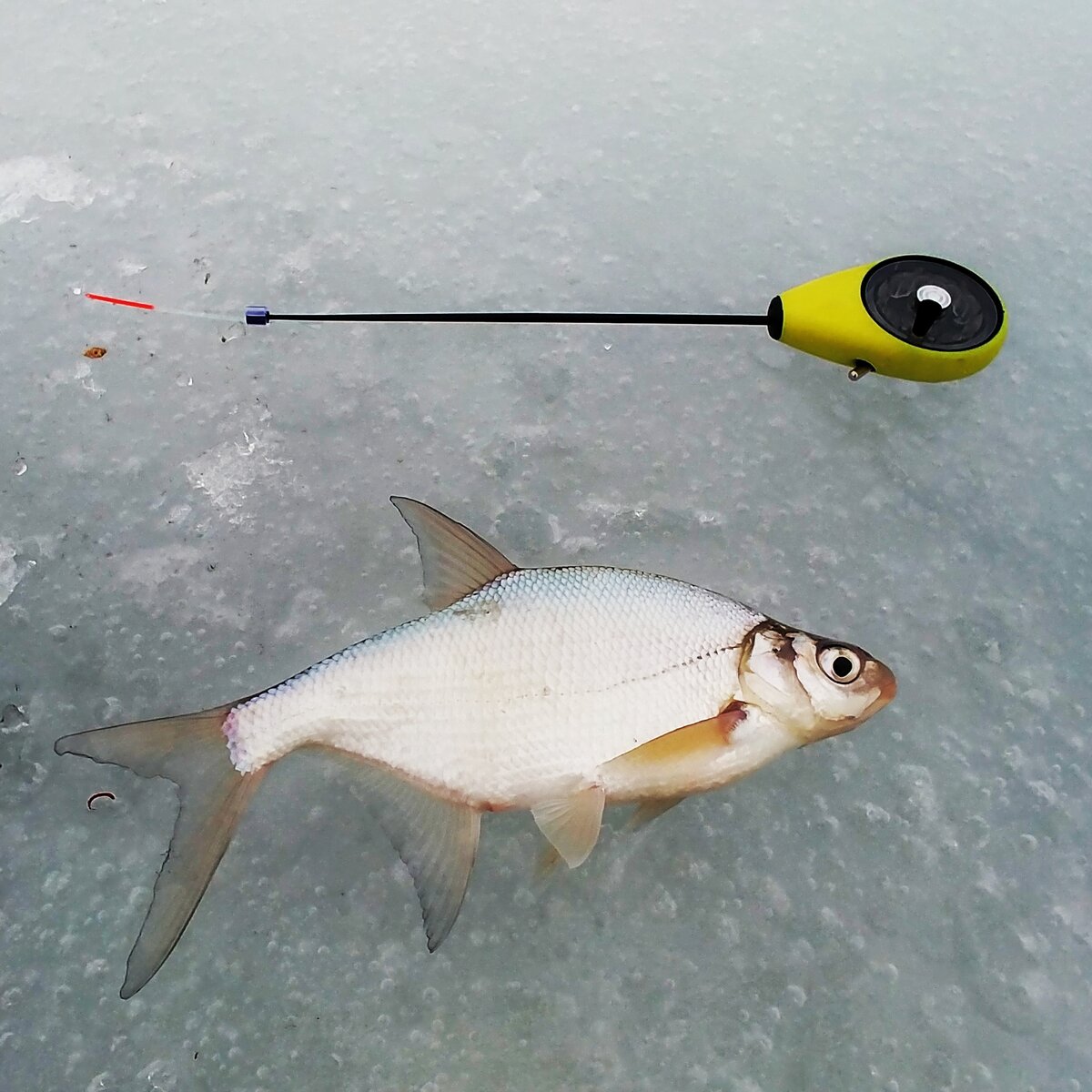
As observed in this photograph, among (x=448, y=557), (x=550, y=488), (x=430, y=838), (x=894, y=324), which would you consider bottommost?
(x=430, y=838)

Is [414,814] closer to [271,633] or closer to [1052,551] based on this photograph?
[271,633]

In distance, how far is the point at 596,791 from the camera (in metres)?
1.27

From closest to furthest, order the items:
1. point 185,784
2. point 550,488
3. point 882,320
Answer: point 185,784 → point 882,320 → point 550,488

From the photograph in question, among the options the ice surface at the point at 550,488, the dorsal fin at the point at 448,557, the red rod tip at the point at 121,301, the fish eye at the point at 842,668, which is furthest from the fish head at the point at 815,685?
the red rod tip at the point at 121,301

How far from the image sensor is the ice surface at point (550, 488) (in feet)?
4.33

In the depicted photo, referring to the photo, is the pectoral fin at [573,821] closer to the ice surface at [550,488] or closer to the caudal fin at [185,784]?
the ice surface at [550,488]

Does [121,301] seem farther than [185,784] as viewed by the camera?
Yes

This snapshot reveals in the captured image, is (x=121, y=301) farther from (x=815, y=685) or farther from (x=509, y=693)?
(x=815, y=685)

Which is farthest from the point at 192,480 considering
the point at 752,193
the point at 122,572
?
the point at 752,193

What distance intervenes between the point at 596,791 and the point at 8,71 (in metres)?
2.45

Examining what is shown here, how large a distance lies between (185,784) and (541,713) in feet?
1.55

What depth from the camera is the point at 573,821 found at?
4.13 ft

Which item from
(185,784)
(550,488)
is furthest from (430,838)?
(550,488)

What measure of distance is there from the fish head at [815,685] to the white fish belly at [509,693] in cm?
4
